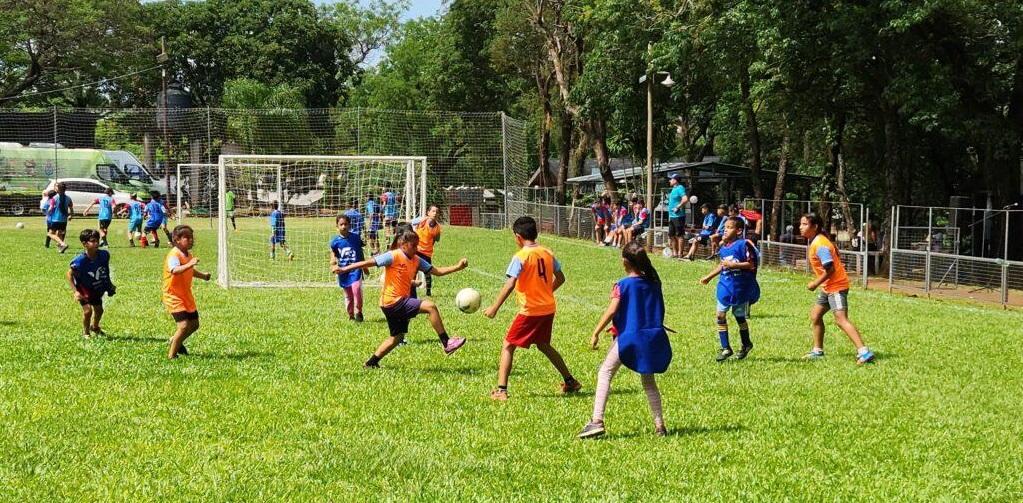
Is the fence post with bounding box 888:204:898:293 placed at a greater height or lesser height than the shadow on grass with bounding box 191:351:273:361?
greater

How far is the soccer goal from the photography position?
20.0 meters

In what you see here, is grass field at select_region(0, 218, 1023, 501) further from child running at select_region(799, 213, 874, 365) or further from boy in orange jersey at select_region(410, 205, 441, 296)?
boy in orange jersey at select_region(410, 205, 441, 296)

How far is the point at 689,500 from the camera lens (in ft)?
20.2

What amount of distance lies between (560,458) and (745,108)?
27255 mm

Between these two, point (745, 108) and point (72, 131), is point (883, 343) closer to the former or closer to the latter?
point (745, 108)

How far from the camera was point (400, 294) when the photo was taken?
10.4 metres

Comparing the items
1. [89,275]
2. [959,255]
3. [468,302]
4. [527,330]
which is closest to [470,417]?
Result: [527,330]

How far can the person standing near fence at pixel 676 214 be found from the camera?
28125 mm

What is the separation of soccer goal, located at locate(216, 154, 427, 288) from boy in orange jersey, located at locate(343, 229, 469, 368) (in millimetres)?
8831

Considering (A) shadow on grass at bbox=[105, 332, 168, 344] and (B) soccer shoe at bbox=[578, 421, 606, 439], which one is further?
(A) shadow on grass at bbox=[105, 332, 168, 344]

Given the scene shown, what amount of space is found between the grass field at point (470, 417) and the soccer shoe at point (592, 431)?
0.10 meters

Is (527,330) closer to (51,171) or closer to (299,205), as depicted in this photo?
(299,205)

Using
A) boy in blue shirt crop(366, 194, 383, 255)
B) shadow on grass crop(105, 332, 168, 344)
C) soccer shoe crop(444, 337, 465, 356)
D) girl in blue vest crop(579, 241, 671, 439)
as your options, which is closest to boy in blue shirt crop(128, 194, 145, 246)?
boy in blue shirt crop(366, 194, 383, 255)

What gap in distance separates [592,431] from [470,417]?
3.92 feet
